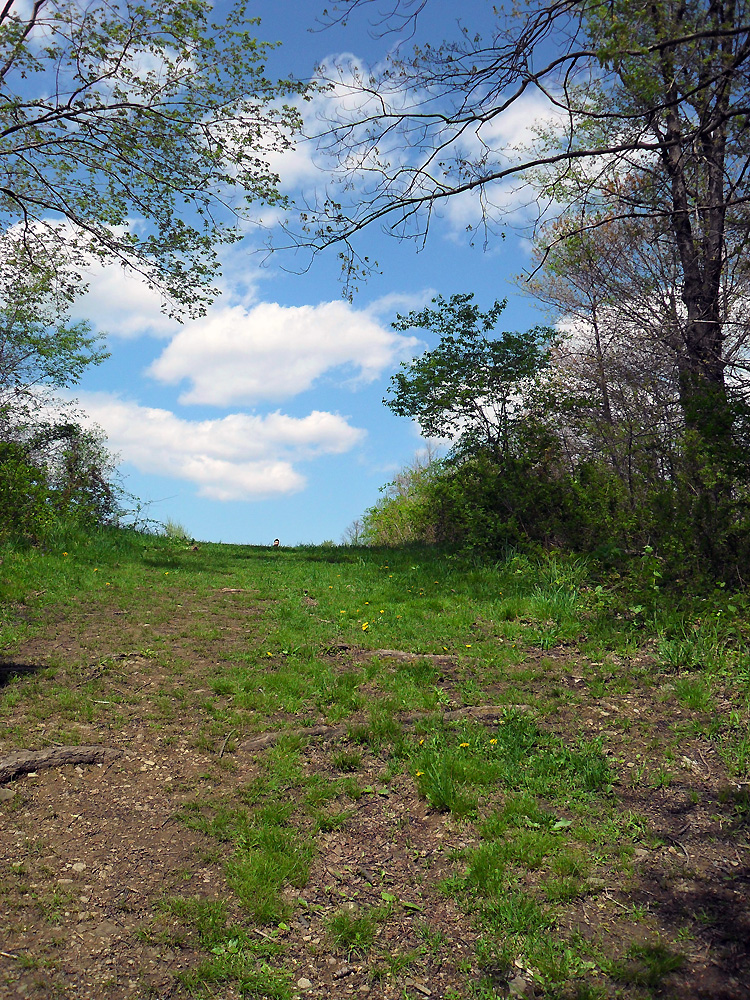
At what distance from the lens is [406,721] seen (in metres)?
5.42

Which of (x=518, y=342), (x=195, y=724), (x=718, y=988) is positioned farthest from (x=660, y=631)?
(x=518, y=342)

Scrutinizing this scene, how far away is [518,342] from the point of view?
522 inches

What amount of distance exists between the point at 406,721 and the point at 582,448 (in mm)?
9848

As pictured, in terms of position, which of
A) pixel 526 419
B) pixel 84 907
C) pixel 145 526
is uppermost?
pixel 526 419

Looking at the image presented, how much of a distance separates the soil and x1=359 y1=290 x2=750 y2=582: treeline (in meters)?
2.86

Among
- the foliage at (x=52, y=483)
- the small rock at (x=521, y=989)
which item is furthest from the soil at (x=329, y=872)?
the foliage at (x=52, y=483)

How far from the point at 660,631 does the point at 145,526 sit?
12.2 meters

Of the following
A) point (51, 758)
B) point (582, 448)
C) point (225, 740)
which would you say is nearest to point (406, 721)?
point (225, 740)

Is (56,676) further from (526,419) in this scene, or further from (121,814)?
(526,419)

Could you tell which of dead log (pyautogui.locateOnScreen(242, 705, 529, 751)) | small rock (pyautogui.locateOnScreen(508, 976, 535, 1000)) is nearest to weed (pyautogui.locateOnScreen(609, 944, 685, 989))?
small rock (pyautogui.locateOnScreen(508, 976, 535, 1000))

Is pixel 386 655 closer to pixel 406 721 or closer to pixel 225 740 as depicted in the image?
pixel 406 721

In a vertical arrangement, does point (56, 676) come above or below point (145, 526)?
below

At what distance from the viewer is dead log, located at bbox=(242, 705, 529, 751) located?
17.0 ft

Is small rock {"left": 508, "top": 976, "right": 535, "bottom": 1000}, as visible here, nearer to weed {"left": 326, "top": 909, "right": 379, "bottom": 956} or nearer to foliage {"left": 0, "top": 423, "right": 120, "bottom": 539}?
weed {"left": 326, "top": 909, "right": 379, "bottom": 956}
